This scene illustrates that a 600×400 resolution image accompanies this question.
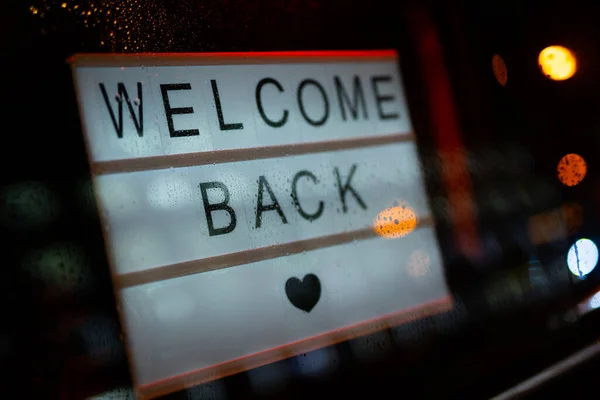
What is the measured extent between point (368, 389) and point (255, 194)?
0.63 metres

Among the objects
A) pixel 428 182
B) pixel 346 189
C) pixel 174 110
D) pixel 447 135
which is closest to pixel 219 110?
pixel 174 110

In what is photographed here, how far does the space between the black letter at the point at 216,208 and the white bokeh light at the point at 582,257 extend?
57.0 inches

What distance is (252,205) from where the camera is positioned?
5.29 feet

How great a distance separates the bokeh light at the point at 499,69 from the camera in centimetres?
235

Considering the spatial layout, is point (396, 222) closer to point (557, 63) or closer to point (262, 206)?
point (262, 206)

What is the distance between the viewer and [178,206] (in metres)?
1.50

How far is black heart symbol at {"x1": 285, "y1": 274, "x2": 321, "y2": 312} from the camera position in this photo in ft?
5.44

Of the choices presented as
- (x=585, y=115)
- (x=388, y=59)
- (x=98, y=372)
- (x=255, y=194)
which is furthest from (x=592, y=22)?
(x=98, y=372)

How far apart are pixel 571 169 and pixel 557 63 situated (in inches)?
17.1

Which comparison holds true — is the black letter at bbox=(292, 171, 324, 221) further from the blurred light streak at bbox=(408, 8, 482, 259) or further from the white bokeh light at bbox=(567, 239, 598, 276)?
the white bokeh light at bbox=(567, 239, 598, 276)

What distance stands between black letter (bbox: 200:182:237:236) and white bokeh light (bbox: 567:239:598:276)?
1447 mm

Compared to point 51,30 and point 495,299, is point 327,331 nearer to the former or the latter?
point 495,299

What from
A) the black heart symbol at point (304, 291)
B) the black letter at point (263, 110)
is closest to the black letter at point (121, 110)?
the black letter at point (263, 110)

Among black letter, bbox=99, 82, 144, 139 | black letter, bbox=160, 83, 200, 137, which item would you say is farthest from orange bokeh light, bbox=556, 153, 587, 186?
black letter, bbox=99, 82, 144, 139
